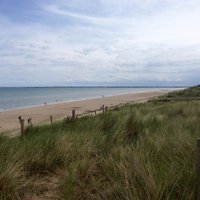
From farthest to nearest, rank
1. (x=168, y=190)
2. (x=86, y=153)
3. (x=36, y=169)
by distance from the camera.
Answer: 1. (x=86, y=153)
2. (x=36, y=169)
3. (x=168, y=190)

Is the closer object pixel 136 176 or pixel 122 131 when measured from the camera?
pixel 136 176

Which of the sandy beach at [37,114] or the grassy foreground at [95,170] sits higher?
the grassy foreground at [95,170]

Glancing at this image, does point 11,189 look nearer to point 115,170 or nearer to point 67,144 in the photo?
point 115,170

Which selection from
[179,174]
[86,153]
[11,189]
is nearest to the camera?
[179,174]

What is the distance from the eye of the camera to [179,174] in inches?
152

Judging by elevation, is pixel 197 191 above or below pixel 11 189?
above

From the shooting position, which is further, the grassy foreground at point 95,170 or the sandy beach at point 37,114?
the sandy beach at point 37,114

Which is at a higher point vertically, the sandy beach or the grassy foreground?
the grassy foreground

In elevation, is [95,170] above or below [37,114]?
above

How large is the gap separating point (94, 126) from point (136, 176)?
533cm

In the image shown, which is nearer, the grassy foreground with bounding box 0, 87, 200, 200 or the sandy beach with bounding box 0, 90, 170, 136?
the grassy foreground with bounding box 0, 87, 200, 200

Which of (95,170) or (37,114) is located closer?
(95,170)

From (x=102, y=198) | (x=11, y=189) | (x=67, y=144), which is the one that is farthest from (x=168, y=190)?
(x=67, y=144)

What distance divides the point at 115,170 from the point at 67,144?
194cm
